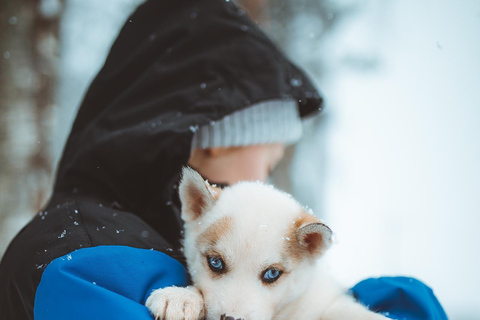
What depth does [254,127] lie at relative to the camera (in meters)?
2.32

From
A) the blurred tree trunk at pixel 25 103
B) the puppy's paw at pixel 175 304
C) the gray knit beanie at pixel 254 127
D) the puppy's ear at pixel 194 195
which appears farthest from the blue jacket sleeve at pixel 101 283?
the blurred tree trunk at pixel 25 103

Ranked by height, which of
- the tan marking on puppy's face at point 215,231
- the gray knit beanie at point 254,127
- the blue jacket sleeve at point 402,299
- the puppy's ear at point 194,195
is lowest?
the blue jacket sleeve at point 402,299

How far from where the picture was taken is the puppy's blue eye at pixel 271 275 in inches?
58.9

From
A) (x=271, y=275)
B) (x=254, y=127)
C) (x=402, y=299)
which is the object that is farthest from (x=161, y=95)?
(x=402, y=299)

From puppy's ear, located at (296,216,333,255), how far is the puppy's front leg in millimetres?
225

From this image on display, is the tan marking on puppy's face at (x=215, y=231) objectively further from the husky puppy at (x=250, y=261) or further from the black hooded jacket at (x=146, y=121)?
the black hooded jacket at (x=146, y=121)

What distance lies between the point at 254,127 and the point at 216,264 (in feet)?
3.28

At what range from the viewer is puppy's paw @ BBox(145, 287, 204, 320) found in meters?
1.25

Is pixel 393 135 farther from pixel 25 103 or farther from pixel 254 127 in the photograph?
pixel 25 103

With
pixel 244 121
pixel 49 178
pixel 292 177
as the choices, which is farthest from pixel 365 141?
pixel 49 178

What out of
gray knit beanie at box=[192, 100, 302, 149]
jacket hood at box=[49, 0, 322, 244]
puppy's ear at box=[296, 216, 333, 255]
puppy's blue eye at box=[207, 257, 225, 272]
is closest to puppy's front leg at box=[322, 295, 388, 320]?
puppy's ear at box=[296, 216, 333, 255]

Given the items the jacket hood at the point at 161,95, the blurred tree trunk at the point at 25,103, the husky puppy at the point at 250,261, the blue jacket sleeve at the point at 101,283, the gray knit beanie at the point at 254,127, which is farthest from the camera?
the blurred tree trunk at the point at 25,103

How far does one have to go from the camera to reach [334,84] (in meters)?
7.11

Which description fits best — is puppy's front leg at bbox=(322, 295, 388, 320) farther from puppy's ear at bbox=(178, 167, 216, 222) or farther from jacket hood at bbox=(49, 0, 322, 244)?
jacket hood at bbox=(49, 0, 322, 244)
